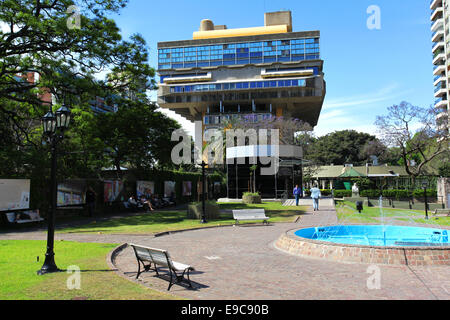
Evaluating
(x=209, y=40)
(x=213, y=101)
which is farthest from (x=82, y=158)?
(x=209, y=40)

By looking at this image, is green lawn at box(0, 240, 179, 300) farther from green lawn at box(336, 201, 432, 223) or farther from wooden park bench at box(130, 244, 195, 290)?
green lawn at box(336, 201, 432, 223)

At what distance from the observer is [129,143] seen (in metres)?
27.7

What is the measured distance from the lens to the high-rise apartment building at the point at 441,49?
224 feet

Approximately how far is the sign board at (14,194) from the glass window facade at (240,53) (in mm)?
70447

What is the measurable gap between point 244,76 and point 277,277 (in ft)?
249

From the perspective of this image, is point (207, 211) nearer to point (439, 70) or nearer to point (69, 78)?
point (69, 78)

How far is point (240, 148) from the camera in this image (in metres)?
35.7

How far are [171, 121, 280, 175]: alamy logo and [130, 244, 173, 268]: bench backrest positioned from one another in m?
24.0

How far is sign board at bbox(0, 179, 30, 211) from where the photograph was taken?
1617cm

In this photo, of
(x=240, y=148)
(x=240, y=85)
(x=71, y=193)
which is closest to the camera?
(x=71, y=193)

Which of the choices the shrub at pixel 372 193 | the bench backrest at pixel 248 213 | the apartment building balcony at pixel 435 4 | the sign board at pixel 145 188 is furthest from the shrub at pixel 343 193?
the apartment building balcony at pixel 435 4

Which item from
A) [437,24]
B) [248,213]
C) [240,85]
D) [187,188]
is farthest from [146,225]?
[437,24]
